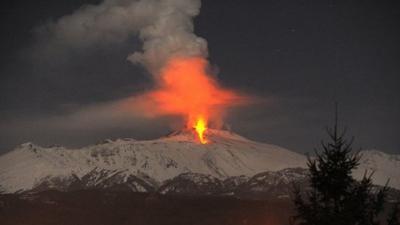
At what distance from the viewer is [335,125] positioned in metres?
22.9

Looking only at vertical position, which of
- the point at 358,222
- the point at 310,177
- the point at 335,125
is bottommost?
the point at 358,222

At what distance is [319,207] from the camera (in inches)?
867

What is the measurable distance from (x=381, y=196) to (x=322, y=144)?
3.87 meters

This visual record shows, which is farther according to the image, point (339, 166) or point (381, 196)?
point (381, 196)

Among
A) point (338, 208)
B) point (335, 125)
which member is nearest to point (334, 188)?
point (338, 208)

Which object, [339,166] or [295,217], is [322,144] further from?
[295,217]

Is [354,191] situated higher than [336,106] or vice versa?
[336,106]

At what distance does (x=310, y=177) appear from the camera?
23.3 metres

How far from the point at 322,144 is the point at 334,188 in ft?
4.96

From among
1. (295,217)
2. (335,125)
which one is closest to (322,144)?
(335,125)

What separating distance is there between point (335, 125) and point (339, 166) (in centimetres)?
140

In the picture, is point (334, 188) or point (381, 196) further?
point (381, 196)

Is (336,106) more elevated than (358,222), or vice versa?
(336,106)

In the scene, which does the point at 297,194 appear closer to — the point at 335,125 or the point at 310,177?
the point at 310,177
